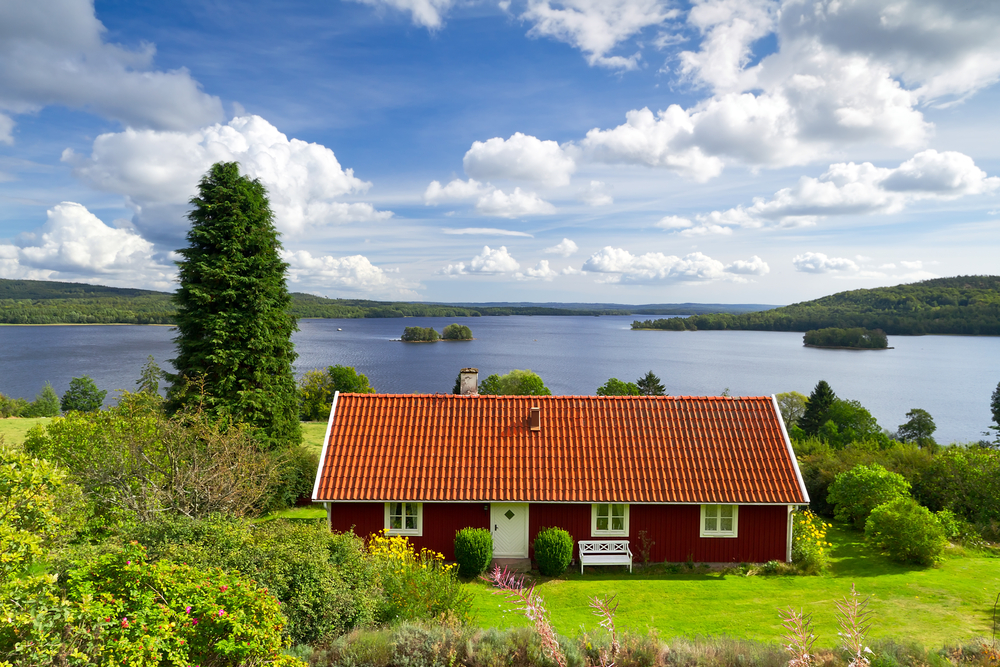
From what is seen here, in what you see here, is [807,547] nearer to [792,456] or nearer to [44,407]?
[792,456]

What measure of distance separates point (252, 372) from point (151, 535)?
38.6ft

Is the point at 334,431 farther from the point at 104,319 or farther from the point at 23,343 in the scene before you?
the point at 104,319

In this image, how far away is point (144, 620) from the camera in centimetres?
609

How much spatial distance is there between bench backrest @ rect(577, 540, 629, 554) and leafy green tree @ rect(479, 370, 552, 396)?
42.1 meters

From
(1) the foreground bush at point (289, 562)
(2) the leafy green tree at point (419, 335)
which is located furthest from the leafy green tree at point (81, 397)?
(2) the leafy green tree at point (419, 335)

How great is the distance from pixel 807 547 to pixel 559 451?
7.05 metres

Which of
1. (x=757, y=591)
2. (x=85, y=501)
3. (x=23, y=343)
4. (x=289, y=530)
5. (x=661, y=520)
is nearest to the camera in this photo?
(x=289, y=530)

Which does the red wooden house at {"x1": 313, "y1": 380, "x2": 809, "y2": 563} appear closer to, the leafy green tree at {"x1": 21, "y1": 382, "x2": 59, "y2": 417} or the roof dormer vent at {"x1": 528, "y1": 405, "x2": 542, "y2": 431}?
the roof dormer vent at {"x1": 528, "y1": 405, "x2": 542, "y2": 431}

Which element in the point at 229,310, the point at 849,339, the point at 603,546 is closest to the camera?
the point at 603,546

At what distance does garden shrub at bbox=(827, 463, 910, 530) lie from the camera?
17781 millimetres

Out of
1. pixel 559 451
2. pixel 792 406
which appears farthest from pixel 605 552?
pixel 792 406

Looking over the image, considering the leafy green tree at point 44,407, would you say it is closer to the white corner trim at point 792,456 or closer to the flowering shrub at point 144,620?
the flowering shrub at point 144,620

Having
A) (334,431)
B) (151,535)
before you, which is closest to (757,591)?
(334,431)

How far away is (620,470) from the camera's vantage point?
15.7 m
